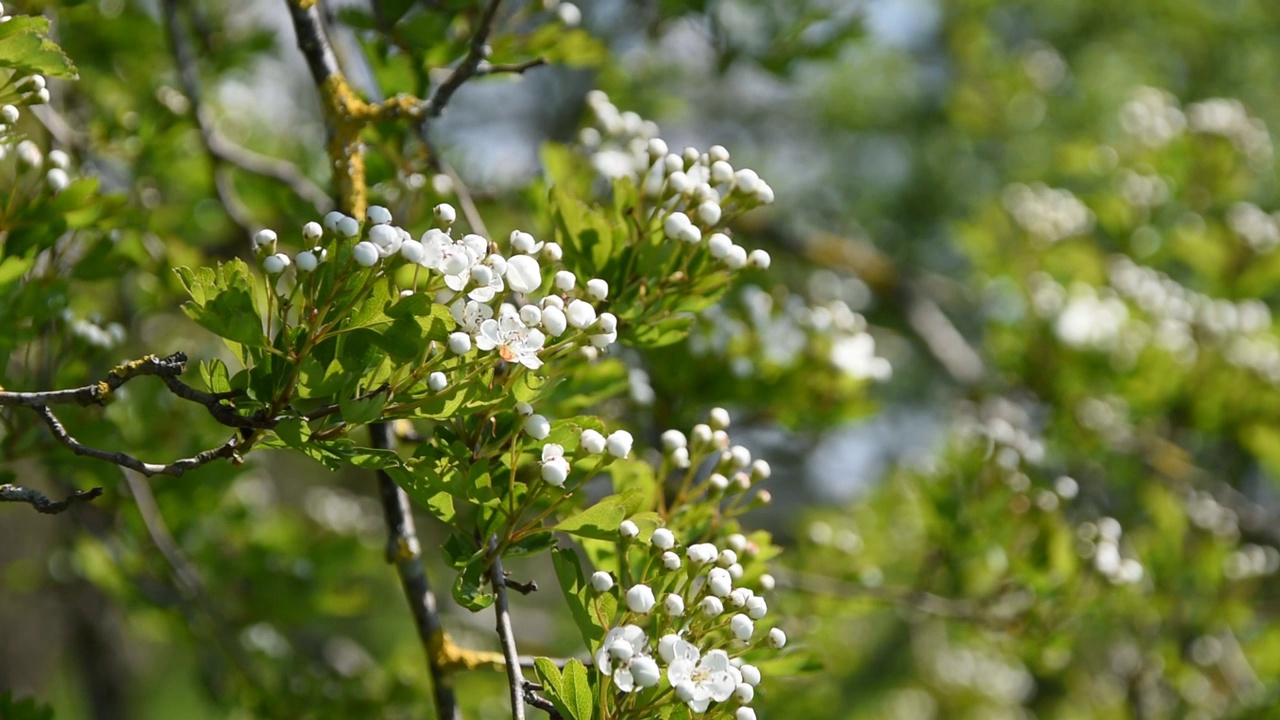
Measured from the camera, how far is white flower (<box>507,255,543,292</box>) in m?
1.50

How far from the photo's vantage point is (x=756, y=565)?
1923 millimetres

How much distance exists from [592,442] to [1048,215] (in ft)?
11.6

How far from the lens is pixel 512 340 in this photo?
4.80 feet

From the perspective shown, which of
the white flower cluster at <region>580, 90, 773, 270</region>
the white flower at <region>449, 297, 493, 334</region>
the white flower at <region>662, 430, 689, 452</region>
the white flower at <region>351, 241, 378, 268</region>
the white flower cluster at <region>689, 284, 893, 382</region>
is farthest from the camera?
the white flower cluster at <region>689, 284, 893, 382</region>

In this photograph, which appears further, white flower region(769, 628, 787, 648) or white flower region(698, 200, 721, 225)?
white flower region(698, 200, 721, 225)

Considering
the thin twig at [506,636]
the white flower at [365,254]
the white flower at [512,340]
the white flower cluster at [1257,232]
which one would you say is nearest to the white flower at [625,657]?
the thin twig at [506,636]

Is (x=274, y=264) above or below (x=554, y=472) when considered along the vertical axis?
above

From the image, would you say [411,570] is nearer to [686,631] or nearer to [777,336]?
[686,631]

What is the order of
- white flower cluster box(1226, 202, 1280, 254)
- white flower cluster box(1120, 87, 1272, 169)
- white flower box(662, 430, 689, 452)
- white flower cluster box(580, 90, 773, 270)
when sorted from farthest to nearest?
1. white flower cluster box(1120, 87, 1272, 169)
2. white flower cluster box(1226, 202, 1280, 254)
3. white flower box(662, 430, 689, 452)
4. white flower cluster box(580, 90, 773, 270)

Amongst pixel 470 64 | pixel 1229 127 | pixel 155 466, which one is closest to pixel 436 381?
pixel 155 466

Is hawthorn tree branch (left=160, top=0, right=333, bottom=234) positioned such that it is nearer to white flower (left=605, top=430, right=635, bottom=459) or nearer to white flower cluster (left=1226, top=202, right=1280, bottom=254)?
white flower (left=605, top=430, right=635, bottom=459)

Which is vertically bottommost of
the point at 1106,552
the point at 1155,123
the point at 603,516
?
the point at 1155,123

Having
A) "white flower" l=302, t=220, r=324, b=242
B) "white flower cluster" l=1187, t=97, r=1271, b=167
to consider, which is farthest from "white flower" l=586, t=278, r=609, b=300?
"white flower cluster" l=1187, t=97, r=1271, b=167

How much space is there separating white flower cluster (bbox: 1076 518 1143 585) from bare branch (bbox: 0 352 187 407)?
2.33 metres
